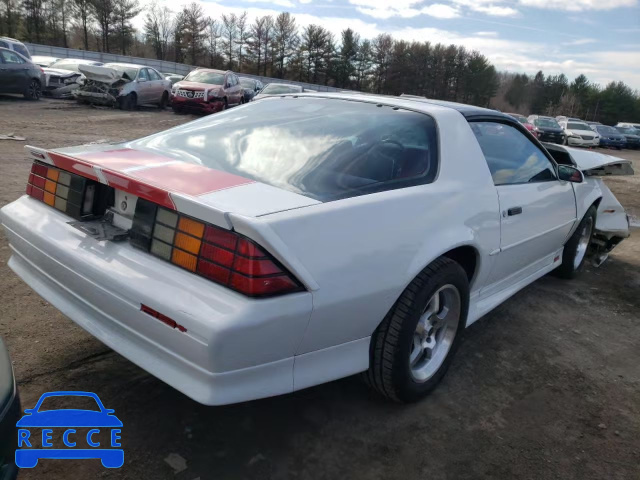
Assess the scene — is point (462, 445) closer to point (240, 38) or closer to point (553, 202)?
point (553, 202)

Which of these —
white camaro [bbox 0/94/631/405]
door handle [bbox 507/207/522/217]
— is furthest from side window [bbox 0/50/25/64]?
door handle [bbox 507/207/522/217]

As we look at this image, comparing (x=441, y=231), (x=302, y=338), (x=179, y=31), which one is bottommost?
(x=302, y=338)

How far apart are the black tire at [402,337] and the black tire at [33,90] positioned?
16712mm

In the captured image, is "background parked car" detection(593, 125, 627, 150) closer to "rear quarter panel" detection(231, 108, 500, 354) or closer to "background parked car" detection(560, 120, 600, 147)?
"background parked car" detection(560, 120, 600, 147)

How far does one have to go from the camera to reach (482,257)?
8.91 feet

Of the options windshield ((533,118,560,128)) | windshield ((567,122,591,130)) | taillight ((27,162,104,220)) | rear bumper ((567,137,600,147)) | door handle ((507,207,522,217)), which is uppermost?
windshield ((567,122,591,130))

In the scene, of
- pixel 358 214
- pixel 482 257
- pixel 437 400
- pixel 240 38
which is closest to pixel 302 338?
pixel 358 214

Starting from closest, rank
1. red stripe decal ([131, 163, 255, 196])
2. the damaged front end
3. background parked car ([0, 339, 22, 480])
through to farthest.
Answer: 1. background parked car ([0, 339, 22, 480])
2. red stripe decal ([131, 163, 255, 196])
3. the damaged front end

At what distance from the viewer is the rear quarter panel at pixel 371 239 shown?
5.92ft

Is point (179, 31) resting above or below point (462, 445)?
above

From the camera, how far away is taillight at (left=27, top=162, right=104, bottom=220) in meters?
2.28

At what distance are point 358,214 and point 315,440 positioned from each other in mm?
985

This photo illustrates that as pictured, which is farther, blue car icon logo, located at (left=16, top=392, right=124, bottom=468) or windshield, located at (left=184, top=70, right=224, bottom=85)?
windshield, located at (left=184, top=70, right=224, bottom=85)

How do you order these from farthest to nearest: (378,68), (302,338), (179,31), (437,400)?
(378,68) → (179,31) → (437,400) → (302,338)
